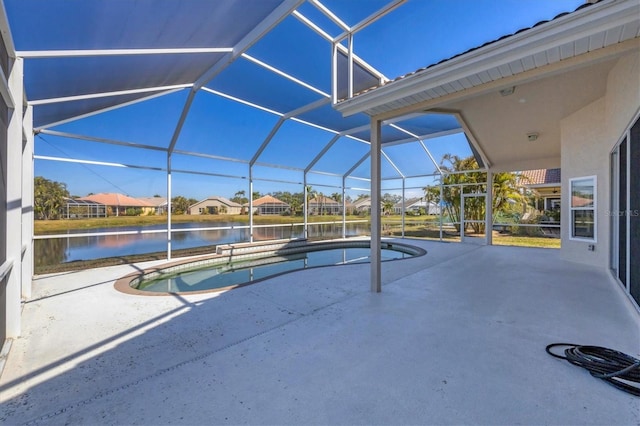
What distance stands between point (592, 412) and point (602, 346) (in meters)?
1.24

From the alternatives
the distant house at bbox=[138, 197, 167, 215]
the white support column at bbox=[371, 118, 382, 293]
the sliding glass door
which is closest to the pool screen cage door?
the sliding glass door

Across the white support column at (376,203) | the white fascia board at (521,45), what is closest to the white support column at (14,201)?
the white fascia board at (521,45)

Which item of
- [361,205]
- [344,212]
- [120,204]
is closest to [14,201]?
[120,204]

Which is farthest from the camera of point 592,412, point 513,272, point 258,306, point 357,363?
point 513,272

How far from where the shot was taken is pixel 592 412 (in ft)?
5.77

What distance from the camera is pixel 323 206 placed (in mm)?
13188

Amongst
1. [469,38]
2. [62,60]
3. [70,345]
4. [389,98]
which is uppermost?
[469,38]

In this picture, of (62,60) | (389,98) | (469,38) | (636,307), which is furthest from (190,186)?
(636,307)

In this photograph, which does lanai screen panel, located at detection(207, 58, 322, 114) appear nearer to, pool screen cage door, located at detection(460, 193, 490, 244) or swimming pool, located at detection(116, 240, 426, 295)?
swimming pool, located at detection(116, 240, 426, 295)

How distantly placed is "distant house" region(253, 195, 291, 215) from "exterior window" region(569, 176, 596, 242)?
353 inches

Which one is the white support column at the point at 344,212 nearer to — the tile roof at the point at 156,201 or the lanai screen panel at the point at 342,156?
the lanai screen panel at the point at 342,156

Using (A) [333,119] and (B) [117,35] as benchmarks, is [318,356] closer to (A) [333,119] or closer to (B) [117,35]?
(B) [117,35]

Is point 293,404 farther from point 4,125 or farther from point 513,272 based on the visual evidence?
point 513,272

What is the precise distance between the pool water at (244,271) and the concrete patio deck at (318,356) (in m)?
1.49
